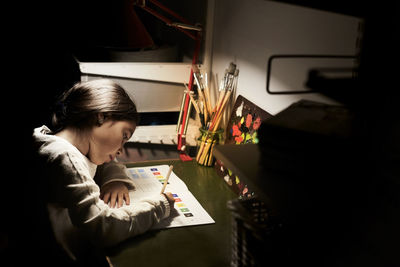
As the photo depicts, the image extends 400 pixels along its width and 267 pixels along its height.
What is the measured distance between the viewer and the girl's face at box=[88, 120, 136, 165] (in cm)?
157

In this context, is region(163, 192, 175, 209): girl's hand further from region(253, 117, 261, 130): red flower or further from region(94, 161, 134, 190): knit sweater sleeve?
region(253, 117, 261, 130): red flower

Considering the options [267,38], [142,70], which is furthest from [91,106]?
[267,38]

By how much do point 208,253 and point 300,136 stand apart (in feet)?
2.24

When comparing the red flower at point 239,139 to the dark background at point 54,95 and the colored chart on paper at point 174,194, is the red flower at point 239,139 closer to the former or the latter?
the colored chart on paper at point 174,194

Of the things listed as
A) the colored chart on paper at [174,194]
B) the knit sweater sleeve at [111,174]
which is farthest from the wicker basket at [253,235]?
the knit sweater sleeve at [111,174]

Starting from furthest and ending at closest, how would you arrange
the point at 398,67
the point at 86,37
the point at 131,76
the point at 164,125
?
the point at 164,125, the point at 131,76, the point at 86,37, the point at 398,67

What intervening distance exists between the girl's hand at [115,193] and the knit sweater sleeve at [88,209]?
0.14 metres

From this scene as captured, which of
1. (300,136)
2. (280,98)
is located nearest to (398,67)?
(300,136)

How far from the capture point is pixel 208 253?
1375mm

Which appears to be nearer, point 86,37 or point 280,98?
point 86,37

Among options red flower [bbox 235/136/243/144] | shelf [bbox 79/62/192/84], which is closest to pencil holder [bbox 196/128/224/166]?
red flower [bbox 235/136/243/144]

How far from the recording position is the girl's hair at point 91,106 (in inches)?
61.8

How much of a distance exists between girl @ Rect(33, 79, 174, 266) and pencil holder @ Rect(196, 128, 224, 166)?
1.26ft

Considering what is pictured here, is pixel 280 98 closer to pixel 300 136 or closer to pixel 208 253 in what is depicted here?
pixel 208 253
